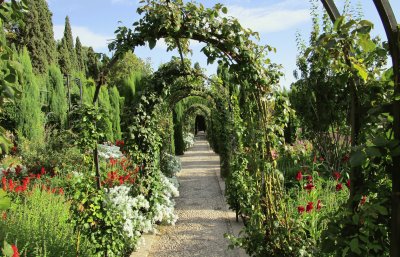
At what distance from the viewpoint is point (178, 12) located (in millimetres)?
3367

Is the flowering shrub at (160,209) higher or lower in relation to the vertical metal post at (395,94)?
lower

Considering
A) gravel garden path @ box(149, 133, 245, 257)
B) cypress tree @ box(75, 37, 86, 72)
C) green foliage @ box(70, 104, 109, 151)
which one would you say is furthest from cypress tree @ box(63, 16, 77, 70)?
green foliage @ box(70, 104, 109, 151)

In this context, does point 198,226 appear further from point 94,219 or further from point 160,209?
point 94,219

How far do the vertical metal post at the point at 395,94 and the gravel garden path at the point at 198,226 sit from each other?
2.54m

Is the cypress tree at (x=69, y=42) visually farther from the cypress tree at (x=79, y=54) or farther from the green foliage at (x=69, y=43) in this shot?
the cypress tree at (x=79, y=54)

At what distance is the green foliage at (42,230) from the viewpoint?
3357 mm

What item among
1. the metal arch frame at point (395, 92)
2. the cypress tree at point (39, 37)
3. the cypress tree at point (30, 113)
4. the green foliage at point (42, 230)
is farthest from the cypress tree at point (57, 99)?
the metal arch frame at point (395, 92)

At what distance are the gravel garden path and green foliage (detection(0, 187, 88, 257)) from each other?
4.00 feet

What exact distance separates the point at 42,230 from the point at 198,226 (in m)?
2.73

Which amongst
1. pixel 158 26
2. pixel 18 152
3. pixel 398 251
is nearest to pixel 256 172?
pixel 158 26

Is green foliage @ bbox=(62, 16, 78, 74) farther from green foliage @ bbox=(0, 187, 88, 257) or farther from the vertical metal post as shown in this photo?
the vertical metal post

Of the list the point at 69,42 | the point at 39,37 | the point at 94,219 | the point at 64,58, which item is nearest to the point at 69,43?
the point at 69,42

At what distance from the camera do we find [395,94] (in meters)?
1.30

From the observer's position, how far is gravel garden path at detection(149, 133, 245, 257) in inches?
184
